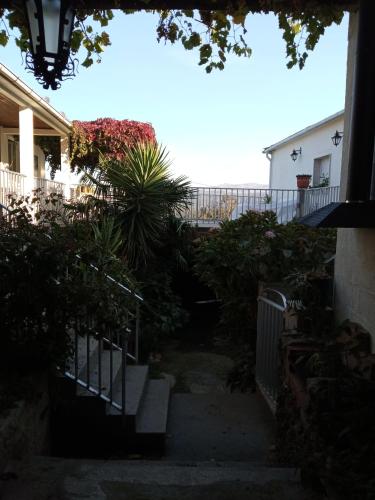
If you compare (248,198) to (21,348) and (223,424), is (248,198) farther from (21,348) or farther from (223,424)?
(21,348)

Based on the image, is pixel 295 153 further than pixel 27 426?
Yes

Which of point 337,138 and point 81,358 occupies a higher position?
point 337,138

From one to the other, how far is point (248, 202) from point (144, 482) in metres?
9.53

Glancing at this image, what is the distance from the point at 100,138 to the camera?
13195 mm

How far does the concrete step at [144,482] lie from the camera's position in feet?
6.27

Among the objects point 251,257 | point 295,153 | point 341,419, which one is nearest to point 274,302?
point 251,257

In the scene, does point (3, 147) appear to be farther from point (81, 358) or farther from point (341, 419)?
point (341, 419)

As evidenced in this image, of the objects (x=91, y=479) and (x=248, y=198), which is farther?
(x=248, y=198)

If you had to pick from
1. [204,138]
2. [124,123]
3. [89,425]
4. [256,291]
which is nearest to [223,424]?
[89,425]

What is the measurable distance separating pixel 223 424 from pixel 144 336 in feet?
10.6

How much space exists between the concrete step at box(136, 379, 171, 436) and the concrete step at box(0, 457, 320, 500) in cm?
108

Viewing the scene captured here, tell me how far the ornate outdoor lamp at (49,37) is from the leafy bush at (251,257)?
293 cm

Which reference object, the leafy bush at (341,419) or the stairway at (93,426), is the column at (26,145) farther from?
the leafy bush at (341,419)

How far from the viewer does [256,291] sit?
4902 millimetres
